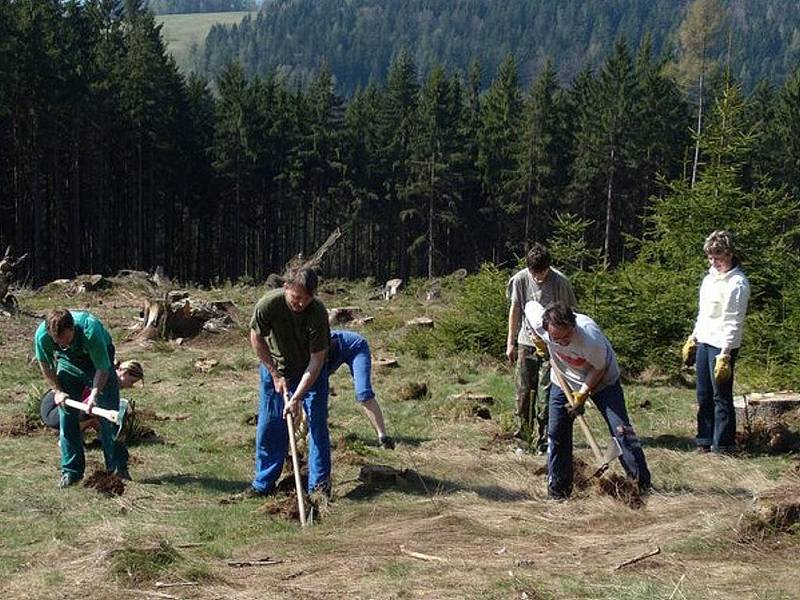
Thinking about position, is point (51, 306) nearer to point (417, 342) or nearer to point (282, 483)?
point (417, 342)

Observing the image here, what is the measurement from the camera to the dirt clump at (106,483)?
6.76 meters

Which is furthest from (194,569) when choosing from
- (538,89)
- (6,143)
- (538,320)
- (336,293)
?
(538,89)

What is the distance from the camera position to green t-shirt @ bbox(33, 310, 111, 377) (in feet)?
22.3

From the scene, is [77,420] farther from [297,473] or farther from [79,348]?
[297,473]

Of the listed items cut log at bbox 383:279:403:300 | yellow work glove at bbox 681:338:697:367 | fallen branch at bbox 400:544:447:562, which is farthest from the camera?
cut log at bbox 383:279:403:300

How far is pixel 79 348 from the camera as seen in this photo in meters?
6.94

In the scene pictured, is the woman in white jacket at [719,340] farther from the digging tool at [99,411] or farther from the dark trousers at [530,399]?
the digging tool at [99,411]

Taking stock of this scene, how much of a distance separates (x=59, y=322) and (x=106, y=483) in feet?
4.15

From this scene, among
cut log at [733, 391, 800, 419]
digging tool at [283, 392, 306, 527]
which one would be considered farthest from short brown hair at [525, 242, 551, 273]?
cut log at [733, 391, 800, 419]

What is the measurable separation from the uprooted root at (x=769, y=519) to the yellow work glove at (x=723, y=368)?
2456mm

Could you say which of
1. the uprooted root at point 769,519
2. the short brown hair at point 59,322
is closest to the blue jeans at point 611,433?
the uprooted root at point 769,519

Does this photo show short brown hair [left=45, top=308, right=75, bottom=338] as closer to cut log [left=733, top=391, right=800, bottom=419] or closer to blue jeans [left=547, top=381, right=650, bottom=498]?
blue jeans [left=547, top=381, right=650, bottom=498]

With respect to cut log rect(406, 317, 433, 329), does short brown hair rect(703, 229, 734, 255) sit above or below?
above

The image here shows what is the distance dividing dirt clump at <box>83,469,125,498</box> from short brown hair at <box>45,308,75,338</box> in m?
1.13
